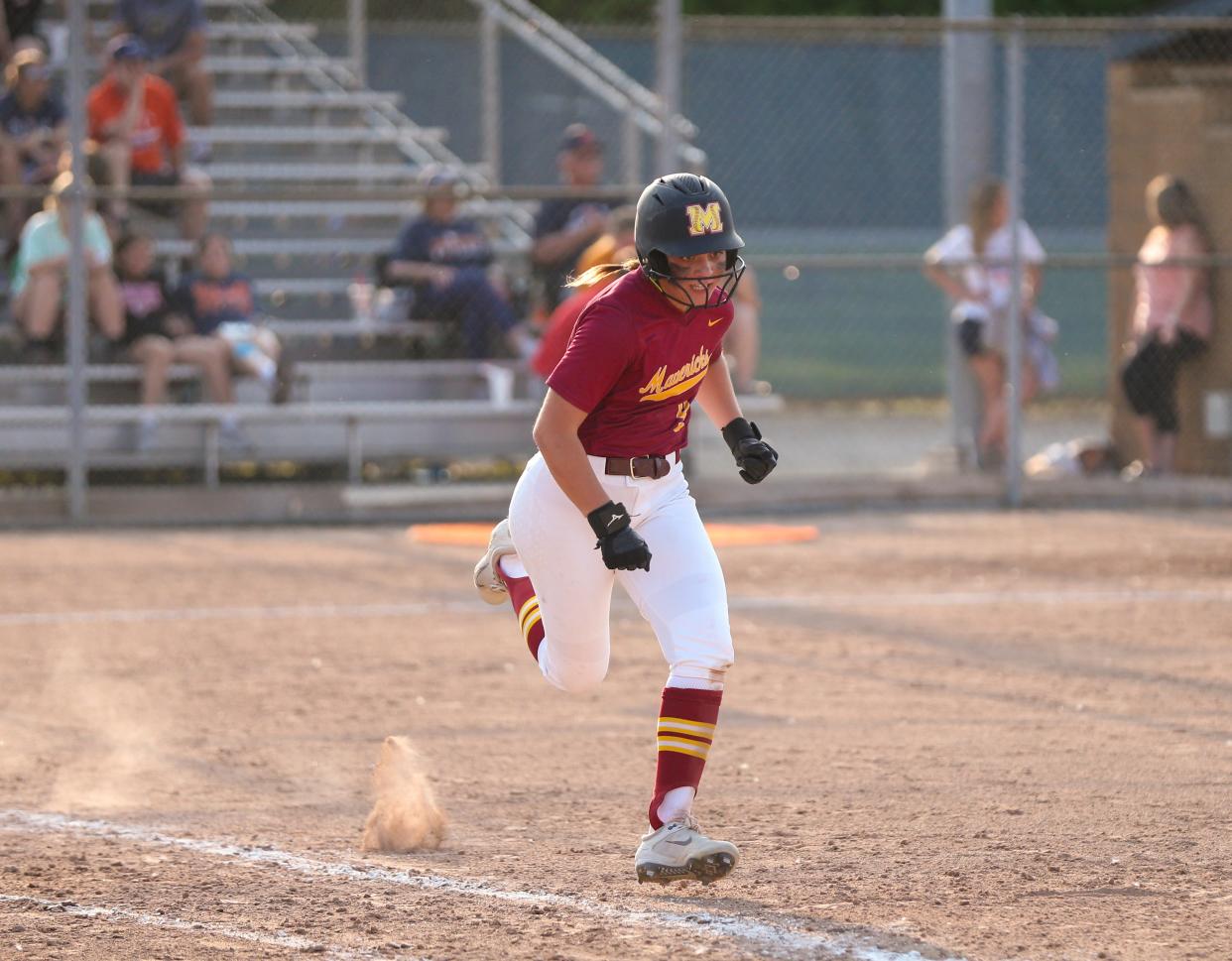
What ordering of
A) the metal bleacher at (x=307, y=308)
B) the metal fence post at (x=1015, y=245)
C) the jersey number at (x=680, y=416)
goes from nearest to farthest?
the jersey number at (x=680, y=416)
the metal bleacher at (x=307, y=308)
the metal fence post at (x=1015, y=245)

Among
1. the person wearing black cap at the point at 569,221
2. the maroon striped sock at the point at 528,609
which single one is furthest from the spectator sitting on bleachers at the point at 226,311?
the maroon striped sock at the point at 528,609

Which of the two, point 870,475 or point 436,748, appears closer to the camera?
point 436,748

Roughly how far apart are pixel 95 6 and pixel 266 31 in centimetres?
156

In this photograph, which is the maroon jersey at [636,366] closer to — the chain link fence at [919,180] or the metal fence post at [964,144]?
Answer: the chain link fence at [919,180]

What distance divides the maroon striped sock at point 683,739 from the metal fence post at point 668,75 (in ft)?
27.4

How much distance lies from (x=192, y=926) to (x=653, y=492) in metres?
1.66

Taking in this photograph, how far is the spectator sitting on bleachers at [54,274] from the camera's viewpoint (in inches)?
520

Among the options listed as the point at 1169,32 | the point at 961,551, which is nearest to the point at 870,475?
the point at 961,551

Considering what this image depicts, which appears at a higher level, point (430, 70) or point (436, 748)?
point (430, 70)

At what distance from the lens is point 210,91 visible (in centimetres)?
1673

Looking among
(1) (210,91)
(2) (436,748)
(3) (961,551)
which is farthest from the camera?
(1) (210,91)

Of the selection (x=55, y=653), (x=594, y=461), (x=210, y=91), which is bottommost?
(x=55, y=653)

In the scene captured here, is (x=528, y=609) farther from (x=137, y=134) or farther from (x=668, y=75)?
(x=137, y=134)

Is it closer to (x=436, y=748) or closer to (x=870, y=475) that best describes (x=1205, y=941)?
(x=436, y=748)
